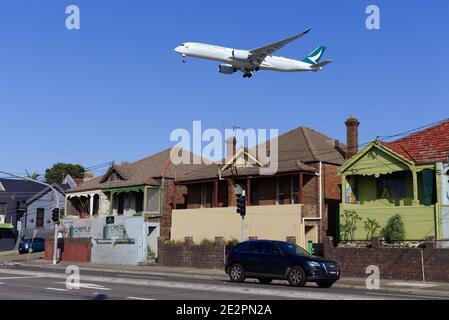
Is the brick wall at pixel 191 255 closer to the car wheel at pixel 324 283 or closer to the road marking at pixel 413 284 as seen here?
the road marking at pixel 413 284

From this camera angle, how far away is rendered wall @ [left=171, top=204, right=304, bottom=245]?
34.1 metres

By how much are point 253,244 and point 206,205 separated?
65.1 ft

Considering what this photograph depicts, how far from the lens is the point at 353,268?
27.4 meters

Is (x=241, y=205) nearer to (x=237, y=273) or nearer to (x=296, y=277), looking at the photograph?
(x=237, y=273)

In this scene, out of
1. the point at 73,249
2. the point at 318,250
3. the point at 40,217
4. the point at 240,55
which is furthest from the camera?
the point at 40,217

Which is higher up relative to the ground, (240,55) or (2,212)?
(240,55)

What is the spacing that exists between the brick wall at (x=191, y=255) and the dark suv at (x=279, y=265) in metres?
10.6

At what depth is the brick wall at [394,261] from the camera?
81.1ft

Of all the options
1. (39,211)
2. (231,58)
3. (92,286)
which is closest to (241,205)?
(231,58)

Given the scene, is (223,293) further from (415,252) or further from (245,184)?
(245,184)

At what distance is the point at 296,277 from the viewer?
1998 centimetres

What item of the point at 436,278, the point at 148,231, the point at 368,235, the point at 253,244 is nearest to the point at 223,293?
the point at 253,244

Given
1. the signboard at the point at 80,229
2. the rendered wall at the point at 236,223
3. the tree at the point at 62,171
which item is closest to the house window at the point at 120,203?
the signboard at the point at 80,229

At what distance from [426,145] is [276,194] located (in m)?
10.3
